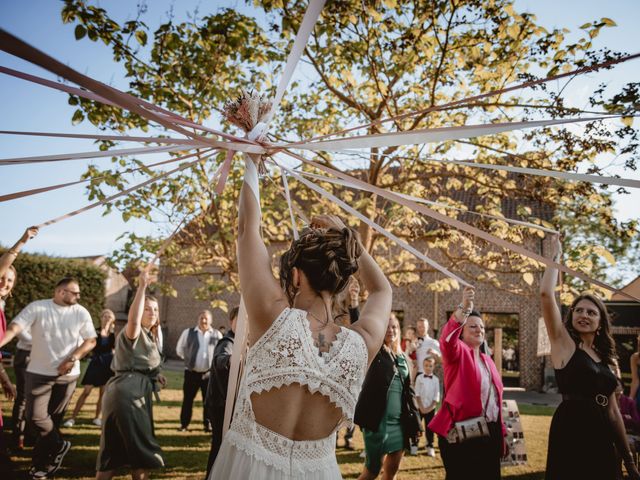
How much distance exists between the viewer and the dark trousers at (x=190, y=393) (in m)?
7.27

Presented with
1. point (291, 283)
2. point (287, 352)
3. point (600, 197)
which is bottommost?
point (287, 352)

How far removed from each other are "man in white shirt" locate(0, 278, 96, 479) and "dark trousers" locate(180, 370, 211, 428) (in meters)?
2.46

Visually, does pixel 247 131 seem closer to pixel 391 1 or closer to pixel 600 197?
pixel 391 1

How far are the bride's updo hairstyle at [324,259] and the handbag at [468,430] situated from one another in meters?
2.61

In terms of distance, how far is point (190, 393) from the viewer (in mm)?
7426

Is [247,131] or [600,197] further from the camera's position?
[600,197]

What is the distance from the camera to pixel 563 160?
5.63 metres

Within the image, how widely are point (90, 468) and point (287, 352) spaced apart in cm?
469

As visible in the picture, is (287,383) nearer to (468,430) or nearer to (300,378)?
(300,378)

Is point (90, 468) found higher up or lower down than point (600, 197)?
lower down

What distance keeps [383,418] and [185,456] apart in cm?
298

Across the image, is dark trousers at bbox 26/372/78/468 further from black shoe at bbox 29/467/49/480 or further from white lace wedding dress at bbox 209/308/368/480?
white lace wedding dress at bbox 209/308/368/480

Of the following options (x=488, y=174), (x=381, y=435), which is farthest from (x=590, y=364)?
(x=488, y=174)

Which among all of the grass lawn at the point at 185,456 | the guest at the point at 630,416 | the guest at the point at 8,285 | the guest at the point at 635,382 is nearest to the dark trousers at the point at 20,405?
the guest at the point at 8,285
